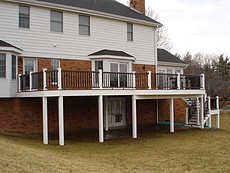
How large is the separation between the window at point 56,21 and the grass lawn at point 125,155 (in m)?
7.09

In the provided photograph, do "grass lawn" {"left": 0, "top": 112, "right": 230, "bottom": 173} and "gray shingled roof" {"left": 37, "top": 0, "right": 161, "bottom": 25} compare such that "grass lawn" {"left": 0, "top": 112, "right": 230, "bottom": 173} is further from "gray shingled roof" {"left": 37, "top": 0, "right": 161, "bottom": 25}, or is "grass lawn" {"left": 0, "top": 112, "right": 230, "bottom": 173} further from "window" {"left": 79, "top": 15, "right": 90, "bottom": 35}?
"gray shingled roof" {"left": 37, "top": 0, "right": 161, "bottom": 25}

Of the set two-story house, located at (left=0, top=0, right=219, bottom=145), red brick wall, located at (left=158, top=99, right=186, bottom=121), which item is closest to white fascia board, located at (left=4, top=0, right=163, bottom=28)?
two-story house, located at (left=0, top=0, right=219, bottom=145)

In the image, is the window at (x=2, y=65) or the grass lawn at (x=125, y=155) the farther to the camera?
the window at (x=2, y=65)

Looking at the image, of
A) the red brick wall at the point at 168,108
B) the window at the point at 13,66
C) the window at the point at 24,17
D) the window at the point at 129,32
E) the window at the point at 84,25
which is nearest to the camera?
the window at the point at 13,66

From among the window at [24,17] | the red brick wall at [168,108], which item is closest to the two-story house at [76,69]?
the window at [24,17]

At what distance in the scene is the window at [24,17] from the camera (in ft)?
50.9

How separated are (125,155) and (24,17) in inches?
397

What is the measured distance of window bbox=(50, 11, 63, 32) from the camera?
16609mm

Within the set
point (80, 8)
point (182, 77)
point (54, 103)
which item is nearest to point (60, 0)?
point (80, 8)

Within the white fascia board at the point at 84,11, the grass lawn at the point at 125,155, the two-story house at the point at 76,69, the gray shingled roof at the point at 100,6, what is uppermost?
the gray shingled roof at the point at 100,6

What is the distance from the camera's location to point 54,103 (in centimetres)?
1683

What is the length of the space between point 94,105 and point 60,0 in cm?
737

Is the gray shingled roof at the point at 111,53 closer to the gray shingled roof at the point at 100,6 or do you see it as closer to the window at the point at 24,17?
the gray shingled roof at the point at 100,6

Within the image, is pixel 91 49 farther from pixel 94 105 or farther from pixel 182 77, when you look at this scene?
pixel 182 77
